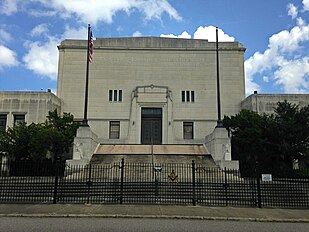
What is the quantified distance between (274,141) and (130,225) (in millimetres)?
19872

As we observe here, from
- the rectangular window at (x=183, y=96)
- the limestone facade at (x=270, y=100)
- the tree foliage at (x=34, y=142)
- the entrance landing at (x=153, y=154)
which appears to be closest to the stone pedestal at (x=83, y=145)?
the entrance landing at (x=153, y=154)

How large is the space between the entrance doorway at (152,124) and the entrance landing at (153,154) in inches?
267

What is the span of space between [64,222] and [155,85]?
29.9 metres

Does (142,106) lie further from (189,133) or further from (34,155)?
(34,155)

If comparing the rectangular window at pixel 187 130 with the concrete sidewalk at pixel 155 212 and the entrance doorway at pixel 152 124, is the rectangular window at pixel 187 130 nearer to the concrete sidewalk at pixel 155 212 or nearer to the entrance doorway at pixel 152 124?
the entrance doorway at pixel 152 124

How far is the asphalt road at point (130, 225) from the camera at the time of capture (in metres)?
8.38

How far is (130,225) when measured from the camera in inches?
353

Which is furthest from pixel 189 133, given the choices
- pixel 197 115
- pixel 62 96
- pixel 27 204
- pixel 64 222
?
pixel 64 222

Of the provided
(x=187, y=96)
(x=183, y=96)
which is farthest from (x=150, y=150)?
(x=187, y=96)

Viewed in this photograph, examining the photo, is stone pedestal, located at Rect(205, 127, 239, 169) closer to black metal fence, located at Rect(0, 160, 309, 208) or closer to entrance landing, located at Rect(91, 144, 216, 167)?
entrance landing, located at Rect(91, 144, 216, 167)

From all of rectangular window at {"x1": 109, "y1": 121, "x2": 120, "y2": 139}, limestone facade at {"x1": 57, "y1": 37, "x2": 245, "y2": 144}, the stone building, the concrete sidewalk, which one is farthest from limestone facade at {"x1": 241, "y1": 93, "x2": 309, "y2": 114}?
the concrete sidewalk

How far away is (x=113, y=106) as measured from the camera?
3759cm

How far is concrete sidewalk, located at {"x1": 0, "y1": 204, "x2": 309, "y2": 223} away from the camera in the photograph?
10430 millimetres

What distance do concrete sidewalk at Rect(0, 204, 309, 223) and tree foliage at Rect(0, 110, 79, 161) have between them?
45.7ft
